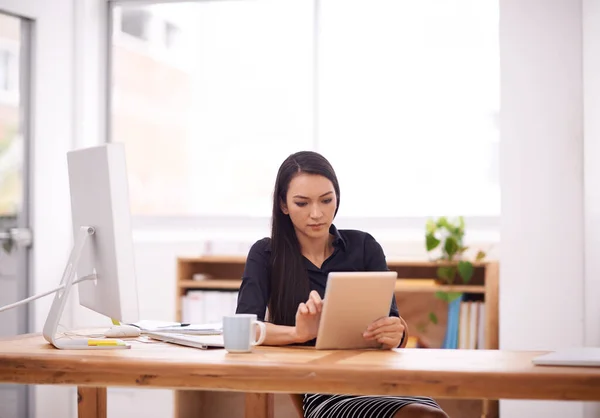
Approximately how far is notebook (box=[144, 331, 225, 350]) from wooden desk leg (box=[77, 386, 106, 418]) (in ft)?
0.80

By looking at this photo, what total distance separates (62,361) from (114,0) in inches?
147

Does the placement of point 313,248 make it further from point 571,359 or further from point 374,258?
point 571,359

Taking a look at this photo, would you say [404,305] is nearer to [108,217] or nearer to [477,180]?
[477,180]

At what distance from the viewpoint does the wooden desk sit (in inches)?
70.6

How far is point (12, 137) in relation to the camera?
15.2 feet

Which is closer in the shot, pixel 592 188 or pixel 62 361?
pixel 62 361

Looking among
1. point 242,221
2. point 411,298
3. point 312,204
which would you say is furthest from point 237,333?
point 242,221

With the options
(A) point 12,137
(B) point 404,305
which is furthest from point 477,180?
(A) point 12,137

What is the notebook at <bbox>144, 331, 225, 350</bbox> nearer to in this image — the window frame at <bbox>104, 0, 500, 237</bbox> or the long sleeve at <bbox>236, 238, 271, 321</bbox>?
the long sleeve at <bbox>236, 238, 271, 321</bbox>

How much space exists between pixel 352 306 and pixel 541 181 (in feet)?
7.02

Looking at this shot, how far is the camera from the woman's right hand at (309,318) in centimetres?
229

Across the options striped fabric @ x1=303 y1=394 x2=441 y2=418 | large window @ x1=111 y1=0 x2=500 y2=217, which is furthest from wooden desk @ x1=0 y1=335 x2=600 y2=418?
large window @ x1=111 y1=0 x2=500 y2=217

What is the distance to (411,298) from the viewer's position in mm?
4562

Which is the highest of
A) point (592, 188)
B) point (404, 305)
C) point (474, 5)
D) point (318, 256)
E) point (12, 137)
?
point (474, 5)
